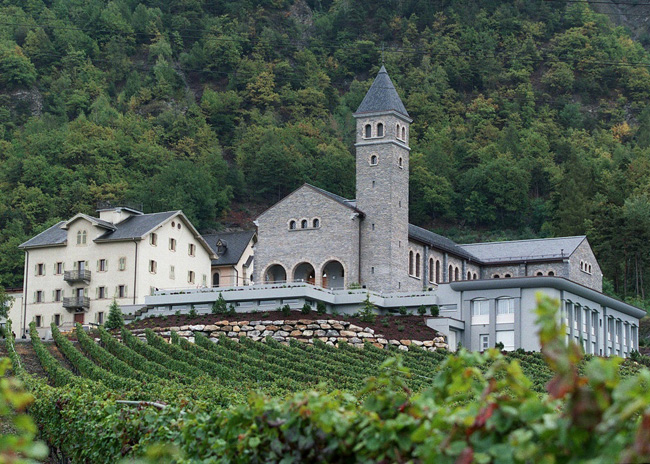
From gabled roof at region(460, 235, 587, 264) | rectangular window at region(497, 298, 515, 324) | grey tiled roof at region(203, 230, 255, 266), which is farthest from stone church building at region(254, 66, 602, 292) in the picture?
grey tiled roof at region(203, 230, 255, 266)

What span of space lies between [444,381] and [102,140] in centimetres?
11277

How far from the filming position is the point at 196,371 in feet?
142

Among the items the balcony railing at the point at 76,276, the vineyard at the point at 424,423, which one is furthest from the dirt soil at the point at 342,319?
the vineyard at the point at 424,423

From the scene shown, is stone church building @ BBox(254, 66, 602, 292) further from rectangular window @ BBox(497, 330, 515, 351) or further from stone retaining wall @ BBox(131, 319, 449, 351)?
rectangular window @ BBox(497, 330, 515, 351)

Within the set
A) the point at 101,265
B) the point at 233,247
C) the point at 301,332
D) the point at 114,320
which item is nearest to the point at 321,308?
the point at 301,332

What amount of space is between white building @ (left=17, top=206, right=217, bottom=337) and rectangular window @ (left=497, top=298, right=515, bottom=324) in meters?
21.1

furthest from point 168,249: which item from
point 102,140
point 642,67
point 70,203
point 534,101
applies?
point 642,67

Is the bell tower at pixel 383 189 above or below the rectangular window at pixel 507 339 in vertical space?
above

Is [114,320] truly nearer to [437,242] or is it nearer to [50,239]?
[50,239]

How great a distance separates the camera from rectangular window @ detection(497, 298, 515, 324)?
199 ft

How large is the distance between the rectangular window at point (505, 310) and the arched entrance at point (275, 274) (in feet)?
47.6

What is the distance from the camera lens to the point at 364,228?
2709 inches

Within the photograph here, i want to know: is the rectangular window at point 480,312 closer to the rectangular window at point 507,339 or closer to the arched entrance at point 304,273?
the rectangular window at point 507,339

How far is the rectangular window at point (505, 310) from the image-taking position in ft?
199
